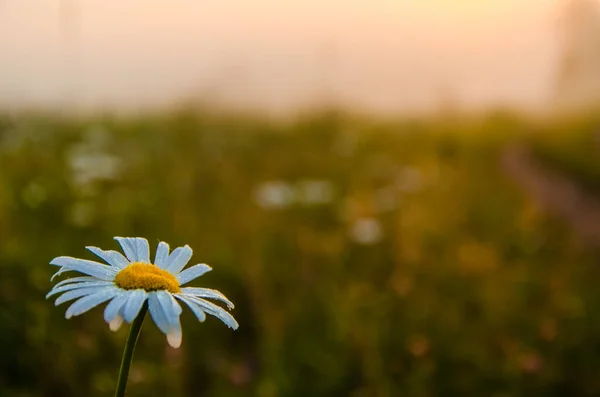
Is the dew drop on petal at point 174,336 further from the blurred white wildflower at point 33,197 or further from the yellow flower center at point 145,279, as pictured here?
the blurred white wildflower at point 33,197

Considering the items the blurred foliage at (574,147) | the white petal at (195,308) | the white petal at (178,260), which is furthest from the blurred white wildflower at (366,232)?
the blurred foliage at (574,147)

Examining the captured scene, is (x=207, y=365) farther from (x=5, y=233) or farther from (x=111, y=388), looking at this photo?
(x=5, y=233)

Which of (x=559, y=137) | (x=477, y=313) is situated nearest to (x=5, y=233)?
(x=477, y=313)

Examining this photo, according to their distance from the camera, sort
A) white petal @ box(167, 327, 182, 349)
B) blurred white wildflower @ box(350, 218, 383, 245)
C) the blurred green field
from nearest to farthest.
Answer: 1. white petal @ box(167, 327, 182, 349)
2. the blurred green field
3. blurred white wildflower @ box(350, 218, 383, 245)

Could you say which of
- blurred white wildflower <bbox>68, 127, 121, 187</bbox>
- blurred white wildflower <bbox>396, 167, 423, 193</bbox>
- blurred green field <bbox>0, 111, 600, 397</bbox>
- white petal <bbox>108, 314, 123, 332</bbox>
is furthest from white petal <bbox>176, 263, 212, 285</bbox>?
blurred white wildflower <bbox>396, 167, 423, 193</bbox>

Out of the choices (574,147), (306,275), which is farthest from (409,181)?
(574,147)

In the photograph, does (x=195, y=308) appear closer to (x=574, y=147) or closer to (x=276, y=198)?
(x=276, y=198)

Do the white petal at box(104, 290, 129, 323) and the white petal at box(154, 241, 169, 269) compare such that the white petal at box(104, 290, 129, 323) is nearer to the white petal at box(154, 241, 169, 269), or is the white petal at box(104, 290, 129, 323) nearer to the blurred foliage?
the white petal at box(154, 241, 169, 269)
